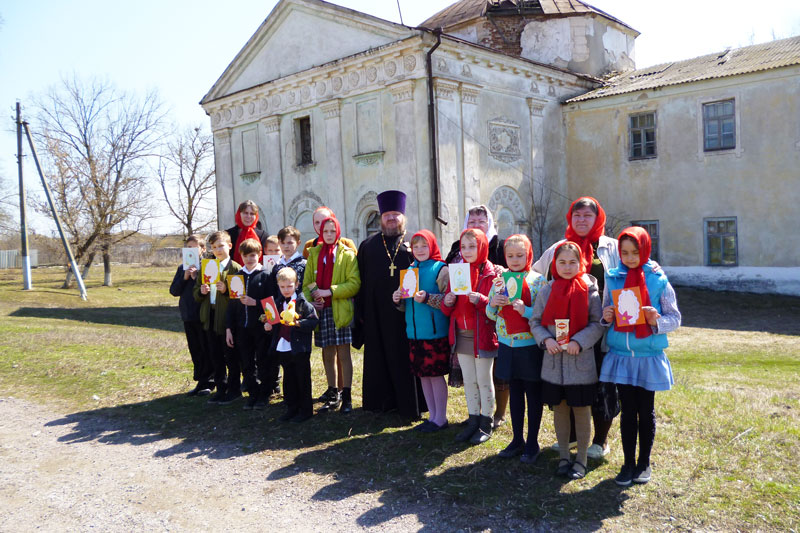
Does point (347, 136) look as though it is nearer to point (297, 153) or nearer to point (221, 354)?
point (297, 153)

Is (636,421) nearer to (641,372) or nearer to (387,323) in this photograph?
(641,372)

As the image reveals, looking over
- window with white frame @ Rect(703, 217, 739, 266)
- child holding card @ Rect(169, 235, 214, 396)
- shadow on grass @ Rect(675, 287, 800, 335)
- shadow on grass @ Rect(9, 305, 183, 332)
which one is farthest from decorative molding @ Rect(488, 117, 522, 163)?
child holding card @ Rect(169, 235, 214, 396)

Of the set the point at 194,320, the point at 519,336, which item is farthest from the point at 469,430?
the point at 194,320

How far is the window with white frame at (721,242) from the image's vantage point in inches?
707

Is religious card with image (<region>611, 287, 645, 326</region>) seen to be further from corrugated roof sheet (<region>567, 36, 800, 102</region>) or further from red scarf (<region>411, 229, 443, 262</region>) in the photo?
corrugated roof sheet (<region>567, 36, 800, 102</region>)

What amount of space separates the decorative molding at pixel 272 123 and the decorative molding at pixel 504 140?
7.07 metres

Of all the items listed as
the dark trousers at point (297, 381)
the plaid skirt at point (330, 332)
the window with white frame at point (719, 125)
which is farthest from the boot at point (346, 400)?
the window with white frame at point (719, 125)

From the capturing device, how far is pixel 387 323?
6184 mm

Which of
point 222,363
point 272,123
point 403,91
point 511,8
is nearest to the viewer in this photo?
point 222,363

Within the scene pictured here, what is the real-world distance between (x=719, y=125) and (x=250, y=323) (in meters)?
16.6

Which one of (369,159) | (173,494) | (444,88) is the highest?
(444,88)

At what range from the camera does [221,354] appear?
7.23 m

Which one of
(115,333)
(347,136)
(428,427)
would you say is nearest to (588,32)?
(347,136)

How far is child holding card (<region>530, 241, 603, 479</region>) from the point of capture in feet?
14.5
